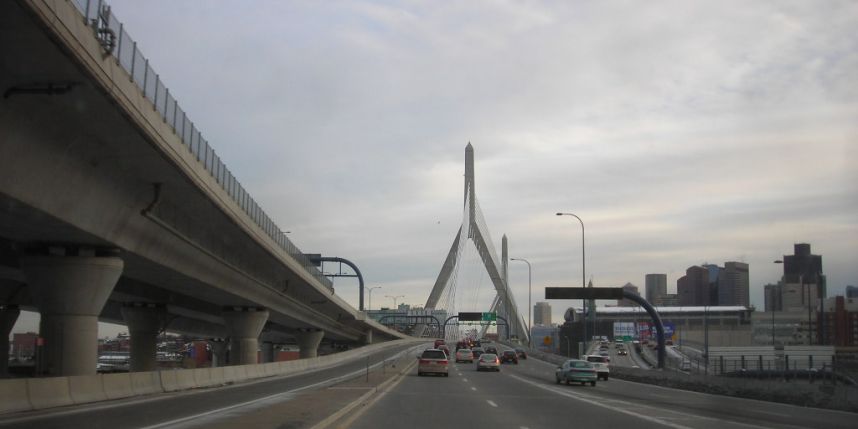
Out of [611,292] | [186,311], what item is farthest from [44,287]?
[611,292]

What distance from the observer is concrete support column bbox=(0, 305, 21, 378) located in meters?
46.2

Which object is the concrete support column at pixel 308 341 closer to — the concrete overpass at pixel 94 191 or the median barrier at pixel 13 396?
the concrete overpass at pixel 94 191

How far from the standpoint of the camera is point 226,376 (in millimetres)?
41469

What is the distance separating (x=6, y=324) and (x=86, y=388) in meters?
25.5

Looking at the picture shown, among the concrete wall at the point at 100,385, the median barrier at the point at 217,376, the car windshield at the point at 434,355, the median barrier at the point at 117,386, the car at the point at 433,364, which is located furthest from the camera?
the car windshield at the point at 434,355

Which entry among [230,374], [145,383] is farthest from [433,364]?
[145,383]

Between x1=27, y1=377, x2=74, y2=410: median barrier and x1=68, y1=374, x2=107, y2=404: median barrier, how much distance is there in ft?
1.10

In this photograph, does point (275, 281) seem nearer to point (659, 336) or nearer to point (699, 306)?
point (659, 336)

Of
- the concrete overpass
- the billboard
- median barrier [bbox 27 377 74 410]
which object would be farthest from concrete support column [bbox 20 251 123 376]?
the billboard

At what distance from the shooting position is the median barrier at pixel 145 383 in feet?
98.2

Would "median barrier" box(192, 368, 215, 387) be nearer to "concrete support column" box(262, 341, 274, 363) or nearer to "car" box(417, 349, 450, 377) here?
"car" box(417, 349, 450, 377)

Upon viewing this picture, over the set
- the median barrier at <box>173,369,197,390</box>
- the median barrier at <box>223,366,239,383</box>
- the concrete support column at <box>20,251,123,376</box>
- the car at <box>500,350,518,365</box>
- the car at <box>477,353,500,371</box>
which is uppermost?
the concrete support column at <box>20,251,123,376</box>

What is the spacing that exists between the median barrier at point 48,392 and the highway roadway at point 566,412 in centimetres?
900

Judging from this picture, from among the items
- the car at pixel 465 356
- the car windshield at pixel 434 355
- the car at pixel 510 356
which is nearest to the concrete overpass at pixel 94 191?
the car windshield at pixel 434 355
